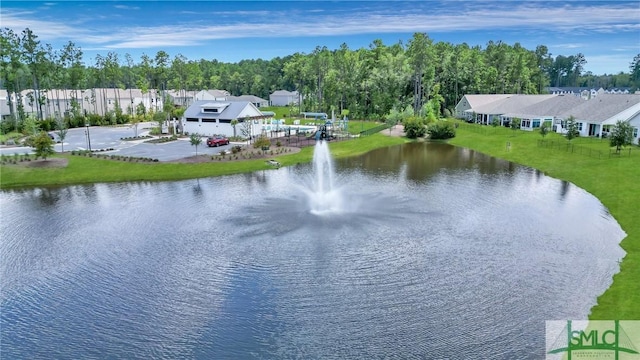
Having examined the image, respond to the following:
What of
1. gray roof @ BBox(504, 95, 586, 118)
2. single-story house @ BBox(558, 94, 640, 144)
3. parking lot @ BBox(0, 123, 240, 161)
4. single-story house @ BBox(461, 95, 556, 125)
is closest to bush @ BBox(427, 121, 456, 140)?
gray roof @ BBox(504, 95, 586, 118)

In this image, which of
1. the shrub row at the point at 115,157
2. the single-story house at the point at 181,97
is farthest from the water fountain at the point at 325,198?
the single-story house at the point at 181,97

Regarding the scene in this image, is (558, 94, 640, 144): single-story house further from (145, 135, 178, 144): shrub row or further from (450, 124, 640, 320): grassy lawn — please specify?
(145, 135, 178, 144): shrub row

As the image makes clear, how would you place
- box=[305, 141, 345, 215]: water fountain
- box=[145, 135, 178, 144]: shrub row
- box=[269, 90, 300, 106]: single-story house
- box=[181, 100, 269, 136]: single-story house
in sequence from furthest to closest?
1. box=[269, 90, 300, 106]: single-story house
2. box=[181, 100, 269, 136]: single-story house
3. box=[145, 135, 178, 144]: shrub row
4. box=[305, 141, 345, 215]: water fountain

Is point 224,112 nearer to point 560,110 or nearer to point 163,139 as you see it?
point 163,139

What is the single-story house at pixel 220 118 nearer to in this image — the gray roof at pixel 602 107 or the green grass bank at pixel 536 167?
the green grass bank at pixel 536 167

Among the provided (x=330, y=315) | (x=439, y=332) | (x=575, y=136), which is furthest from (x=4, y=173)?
(x=575, y=136)

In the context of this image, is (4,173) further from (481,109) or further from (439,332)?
(481,109)
